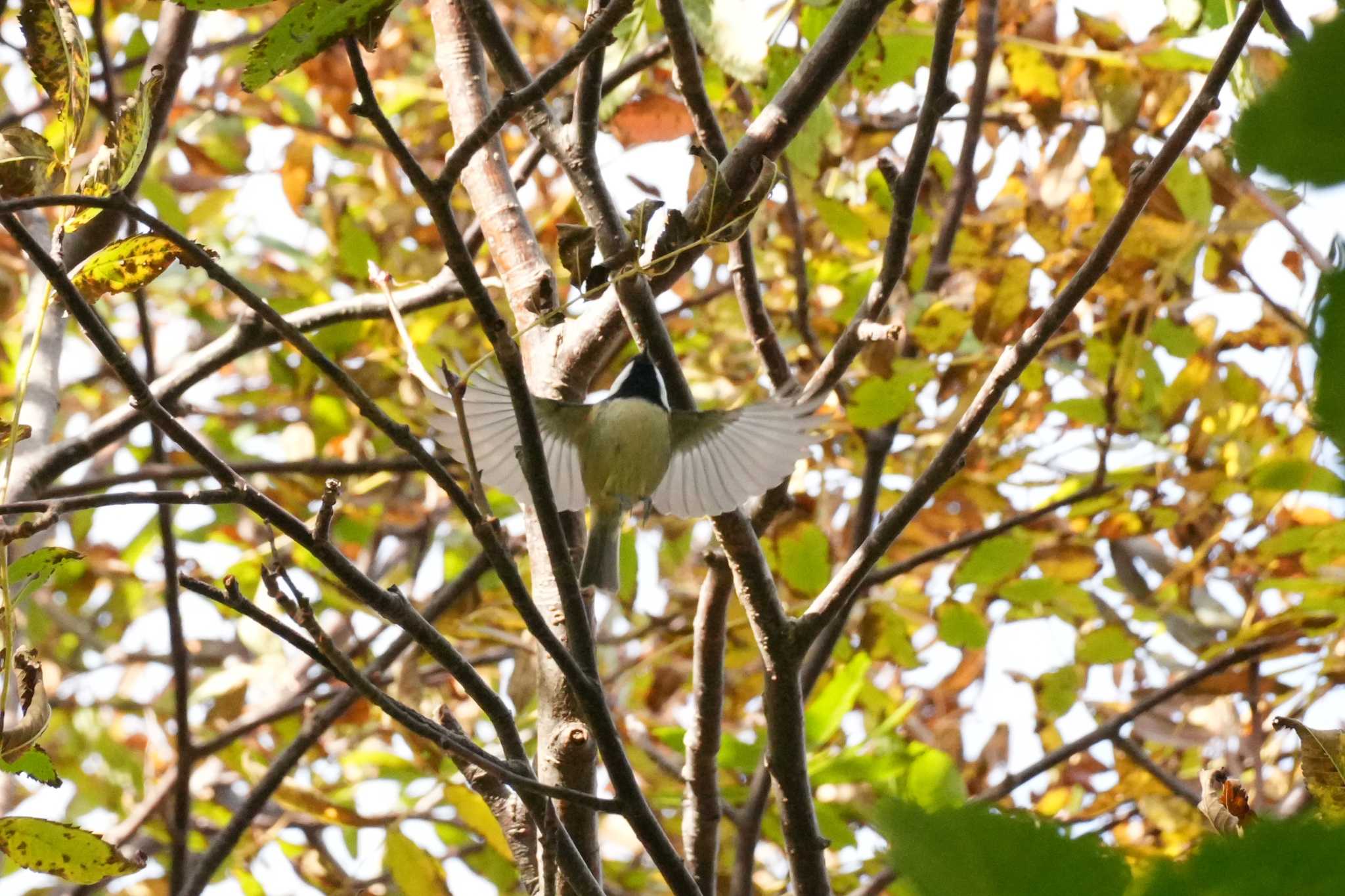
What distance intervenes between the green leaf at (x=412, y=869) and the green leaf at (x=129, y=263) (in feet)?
3.54

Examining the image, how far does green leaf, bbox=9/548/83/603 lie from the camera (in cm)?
108

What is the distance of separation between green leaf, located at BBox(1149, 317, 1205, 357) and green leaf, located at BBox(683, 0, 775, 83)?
3.99 ft

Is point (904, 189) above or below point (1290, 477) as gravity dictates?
above

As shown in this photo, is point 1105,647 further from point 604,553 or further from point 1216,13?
point 1216,13

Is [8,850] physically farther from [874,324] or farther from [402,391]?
[402,391]

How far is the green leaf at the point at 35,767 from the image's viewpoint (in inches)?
40.4

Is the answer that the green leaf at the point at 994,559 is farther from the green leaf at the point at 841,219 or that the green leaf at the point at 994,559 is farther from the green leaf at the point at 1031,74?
the green leaf at the point at 1031,74

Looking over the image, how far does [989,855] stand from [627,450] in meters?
2.13

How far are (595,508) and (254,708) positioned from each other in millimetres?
1083

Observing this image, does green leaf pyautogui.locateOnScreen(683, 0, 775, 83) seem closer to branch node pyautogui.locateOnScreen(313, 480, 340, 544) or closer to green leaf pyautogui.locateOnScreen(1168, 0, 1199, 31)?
green leaf pyautogui.locateOnScreen(1168, 0, 1199, 31)

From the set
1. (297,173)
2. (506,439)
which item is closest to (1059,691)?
(506,439)

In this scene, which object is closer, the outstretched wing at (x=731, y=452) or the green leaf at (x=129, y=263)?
the green leaf at (x=129, y=263)

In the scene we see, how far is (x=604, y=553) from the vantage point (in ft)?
8.04

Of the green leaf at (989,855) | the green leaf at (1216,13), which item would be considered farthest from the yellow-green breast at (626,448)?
the green leaf at (989,855)
